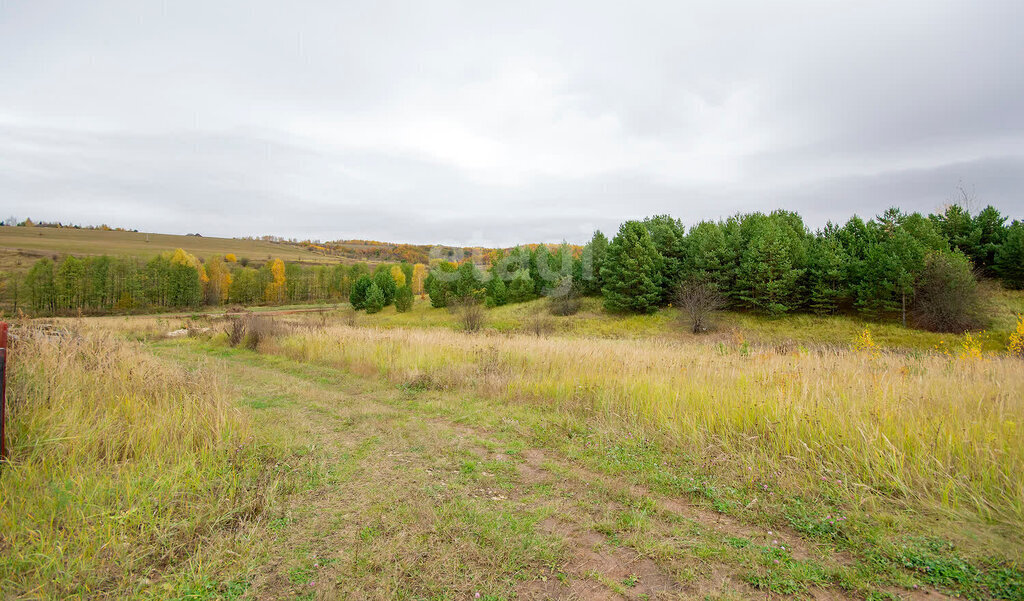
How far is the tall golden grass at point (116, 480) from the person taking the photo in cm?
275

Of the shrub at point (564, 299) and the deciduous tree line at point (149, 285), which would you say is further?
the deciduous tree line at point (149, 285)

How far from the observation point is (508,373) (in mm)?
9414

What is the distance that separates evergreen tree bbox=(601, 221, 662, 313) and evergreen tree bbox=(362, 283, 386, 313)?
36.6 m

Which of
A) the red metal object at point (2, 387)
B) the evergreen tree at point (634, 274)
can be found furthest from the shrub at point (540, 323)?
the red metal object at point (2, 387)

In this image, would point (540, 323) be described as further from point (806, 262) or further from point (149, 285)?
point (149, 285)

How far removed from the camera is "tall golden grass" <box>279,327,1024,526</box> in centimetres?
372

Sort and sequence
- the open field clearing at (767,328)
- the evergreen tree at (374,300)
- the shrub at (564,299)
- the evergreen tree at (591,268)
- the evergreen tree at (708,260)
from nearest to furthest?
1. the open field clearing at (767,328)
2. the evergreen tree at (708,260)
3. the shrub at (564,299)
4. the evergreen tree at (591,268)
5. the evergreen tree at (374,300)

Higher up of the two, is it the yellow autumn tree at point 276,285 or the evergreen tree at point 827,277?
the evergreen tree at point 827,277

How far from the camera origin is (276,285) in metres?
85.2

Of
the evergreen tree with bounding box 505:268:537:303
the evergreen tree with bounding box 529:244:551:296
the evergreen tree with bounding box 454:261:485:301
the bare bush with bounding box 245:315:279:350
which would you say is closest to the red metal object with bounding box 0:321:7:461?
the bare bush with bounding box 245:315:279:350

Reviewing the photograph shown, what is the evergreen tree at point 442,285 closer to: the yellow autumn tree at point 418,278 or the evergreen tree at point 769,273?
the evergreen tree at point 769,273

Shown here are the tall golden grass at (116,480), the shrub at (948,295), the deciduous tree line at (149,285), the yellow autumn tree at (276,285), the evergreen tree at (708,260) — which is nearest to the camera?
the tall golden grass at (116,480)

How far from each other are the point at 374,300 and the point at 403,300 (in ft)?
20.5

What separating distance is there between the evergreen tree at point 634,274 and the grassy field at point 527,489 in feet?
115
